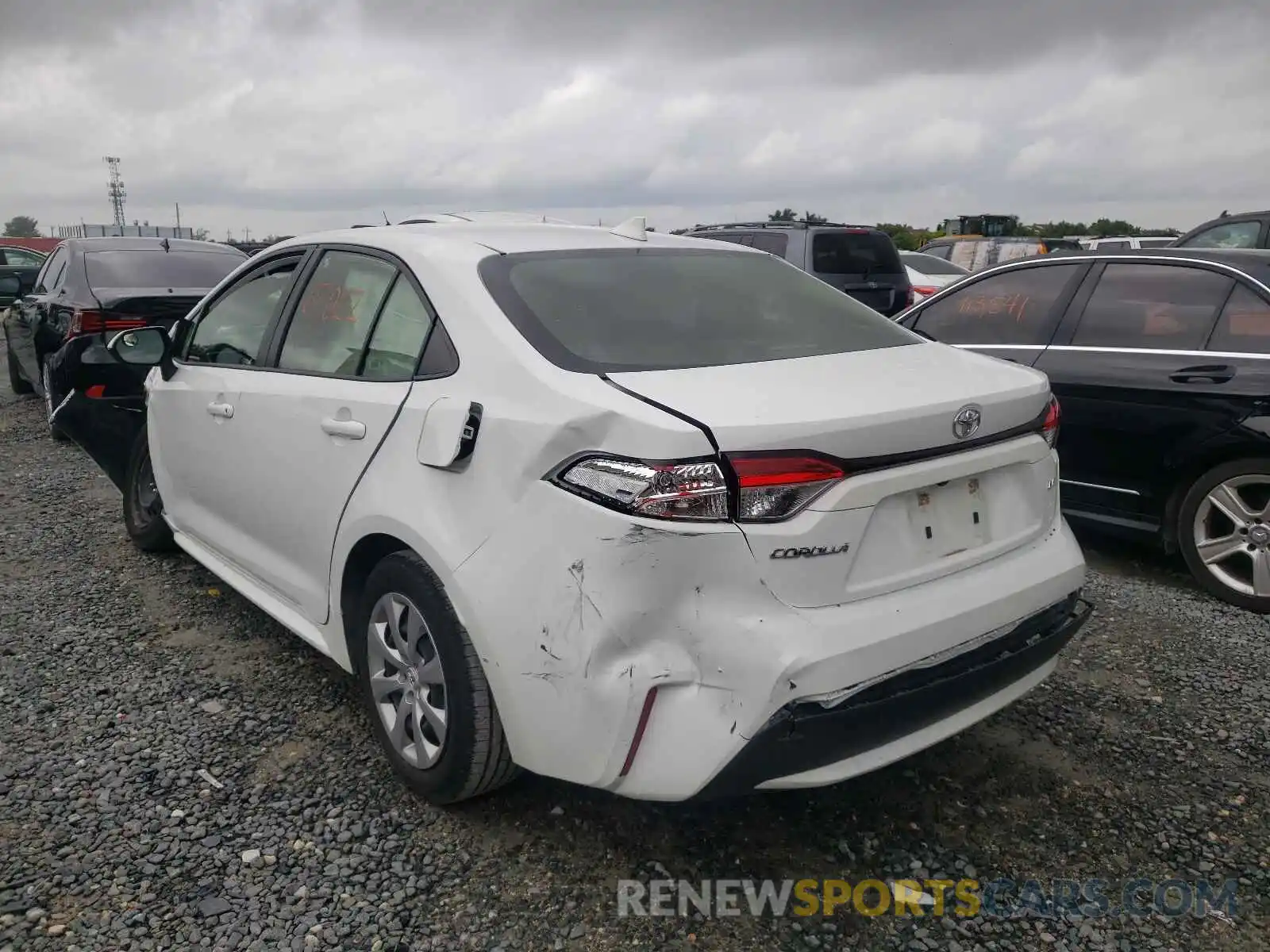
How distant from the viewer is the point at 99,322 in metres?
6.61

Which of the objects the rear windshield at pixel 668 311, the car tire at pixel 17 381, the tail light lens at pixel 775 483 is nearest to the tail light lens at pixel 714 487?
the tail light lens at pixel 775 483

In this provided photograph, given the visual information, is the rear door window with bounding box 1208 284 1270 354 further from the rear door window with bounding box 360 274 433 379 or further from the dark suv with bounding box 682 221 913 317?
the dark suv with bounding box 682 221 913 317

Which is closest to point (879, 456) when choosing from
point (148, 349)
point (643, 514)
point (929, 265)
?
point (643, 514)

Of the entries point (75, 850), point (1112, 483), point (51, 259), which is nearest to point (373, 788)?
point (75, 850)

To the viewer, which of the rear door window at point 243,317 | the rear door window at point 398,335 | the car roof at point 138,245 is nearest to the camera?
the rear door window at point 398,335

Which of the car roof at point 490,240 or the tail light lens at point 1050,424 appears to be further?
the car roof at point 490,240

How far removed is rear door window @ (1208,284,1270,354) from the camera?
4160mm

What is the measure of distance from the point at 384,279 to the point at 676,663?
1.58 m

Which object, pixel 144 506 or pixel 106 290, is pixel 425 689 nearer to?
pixel 144 506

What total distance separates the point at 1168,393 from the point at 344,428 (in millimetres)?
3511

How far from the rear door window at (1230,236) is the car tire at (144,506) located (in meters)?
8.89

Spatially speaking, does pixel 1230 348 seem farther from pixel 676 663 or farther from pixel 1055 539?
pixel 676 663

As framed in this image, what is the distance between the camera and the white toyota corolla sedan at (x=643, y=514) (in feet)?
6.77

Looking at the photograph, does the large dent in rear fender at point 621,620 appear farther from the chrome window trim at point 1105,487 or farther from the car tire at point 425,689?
the chrome window trim at point 1105,487
